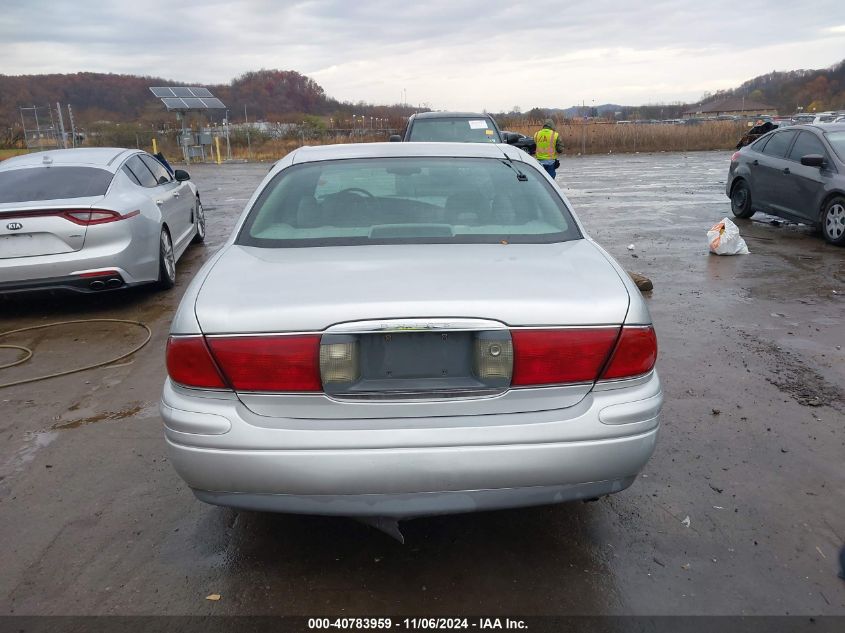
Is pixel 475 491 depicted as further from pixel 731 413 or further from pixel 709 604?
pixel 731 413

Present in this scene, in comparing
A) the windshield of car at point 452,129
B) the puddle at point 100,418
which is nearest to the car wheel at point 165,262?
the puddle at point 100,418

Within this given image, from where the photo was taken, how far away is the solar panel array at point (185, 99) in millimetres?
36434

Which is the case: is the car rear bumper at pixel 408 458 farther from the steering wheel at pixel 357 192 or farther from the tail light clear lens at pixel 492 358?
the steering wheel at pixel 357 192

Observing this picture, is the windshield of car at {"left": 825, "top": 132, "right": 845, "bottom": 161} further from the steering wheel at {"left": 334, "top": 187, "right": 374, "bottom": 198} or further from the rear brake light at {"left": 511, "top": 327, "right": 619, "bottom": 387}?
the rear brake light at {"left": 511, "top": 327, "right": 619, "bottom": 387}

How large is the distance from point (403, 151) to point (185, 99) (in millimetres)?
37876

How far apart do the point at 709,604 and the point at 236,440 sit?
71.9 inches

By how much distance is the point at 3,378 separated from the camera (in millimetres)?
5074

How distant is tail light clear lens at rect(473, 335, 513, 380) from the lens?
2.30m

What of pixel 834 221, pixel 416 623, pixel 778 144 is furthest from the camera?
pixel 778 144

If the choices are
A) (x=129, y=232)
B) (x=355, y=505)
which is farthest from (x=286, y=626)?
(x=129, y=232)

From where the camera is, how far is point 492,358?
7.57 feet

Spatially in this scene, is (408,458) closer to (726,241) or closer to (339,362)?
(339,362)

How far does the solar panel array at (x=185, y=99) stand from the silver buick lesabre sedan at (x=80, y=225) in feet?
104

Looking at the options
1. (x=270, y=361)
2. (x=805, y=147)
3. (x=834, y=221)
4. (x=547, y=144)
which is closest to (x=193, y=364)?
(x=270, y=361)
